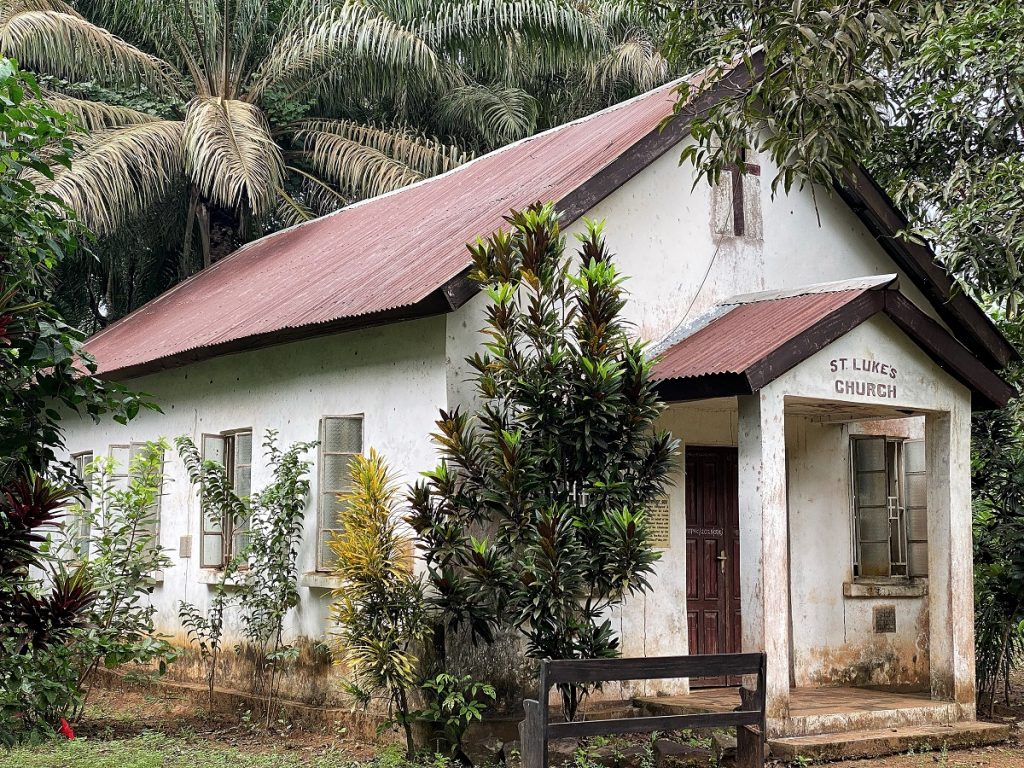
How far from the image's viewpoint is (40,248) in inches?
251

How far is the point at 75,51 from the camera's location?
20.6 meters

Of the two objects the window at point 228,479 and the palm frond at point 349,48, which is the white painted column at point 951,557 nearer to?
Result: the window at point 228,479

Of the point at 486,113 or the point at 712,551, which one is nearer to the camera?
the point at 712,551

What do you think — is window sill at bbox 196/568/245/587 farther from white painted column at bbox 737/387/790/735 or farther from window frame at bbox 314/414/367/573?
white painted column at bbox 737/387/790/735

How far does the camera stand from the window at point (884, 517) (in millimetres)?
12703

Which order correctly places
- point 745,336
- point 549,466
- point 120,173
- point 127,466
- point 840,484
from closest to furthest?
point 549,466 → point 745,336 → point 840,484 → point 127,466 → point 120,173

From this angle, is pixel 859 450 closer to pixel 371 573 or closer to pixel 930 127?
pixel 930 127

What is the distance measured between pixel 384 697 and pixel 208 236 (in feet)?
48.4

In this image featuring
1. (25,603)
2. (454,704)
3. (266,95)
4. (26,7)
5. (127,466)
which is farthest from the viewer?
(266,95)

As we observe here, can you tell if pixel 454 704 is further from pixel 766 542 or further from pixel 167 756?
pixel 766 542

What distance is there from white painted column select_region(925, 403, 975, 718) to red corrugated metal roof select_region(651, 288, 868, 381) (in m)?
1.67

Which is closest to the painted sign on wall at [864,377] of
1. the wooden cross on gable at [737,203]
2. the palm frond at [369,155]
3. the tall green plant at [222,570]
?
the wooden cross on gable at [737,203]

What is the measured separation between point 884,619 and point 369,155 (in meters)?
12.9

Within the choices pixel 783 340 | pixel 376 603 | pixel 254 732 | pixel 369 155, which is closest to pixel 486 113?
pixel 369 155
